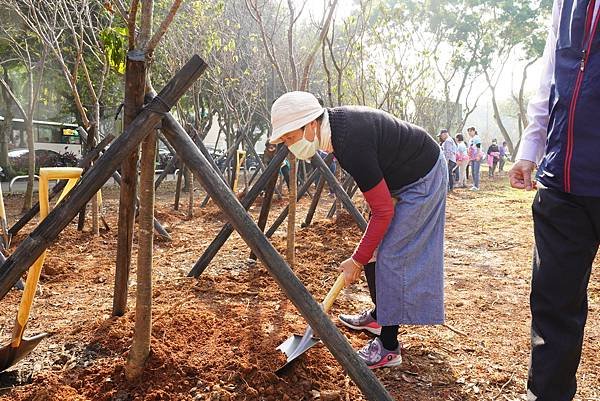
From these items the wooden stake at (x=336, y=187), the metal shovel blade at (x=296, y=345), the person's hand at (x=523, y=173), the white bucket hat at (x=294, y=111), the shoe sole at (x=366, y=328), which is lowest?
the shoe sole at (x=366, y=328)

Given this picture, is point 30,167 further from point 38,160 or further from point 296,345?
point 38,160

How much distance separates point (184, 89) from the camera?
6.98 feet

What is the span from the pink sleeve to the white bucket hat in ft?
1.52

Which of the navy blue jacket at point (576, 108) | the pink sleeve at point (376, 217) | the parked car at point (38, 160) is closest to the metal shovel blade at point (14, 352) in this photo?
the pink sleeve at point (376, 217)

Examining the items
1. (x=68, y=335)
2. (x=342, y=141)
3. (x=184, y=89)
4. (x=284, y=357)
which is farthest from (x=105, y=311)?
(x=342, y=141)

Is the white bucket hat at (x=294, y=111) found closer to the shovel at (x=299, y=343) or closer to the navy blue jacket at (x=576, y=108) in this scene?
the shovel at (x=299, y=343)

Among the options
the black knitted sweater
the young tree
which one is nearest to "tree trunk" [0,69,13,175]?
the young tree

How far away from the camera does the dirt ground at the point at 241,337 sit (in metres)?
2.27

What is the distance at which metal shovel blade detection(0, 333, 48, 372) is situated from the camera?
2268mm

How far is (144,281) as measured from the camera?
232 cm

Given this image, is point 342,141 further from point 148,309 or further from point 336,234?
point 336,234

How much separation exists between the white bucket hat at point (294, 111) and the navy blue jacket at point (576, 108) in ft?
3.39

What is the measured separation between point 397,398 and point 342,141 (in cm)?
131

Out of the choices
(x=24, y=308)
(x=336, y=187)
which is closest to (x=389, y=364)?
(x=24, y=308)
